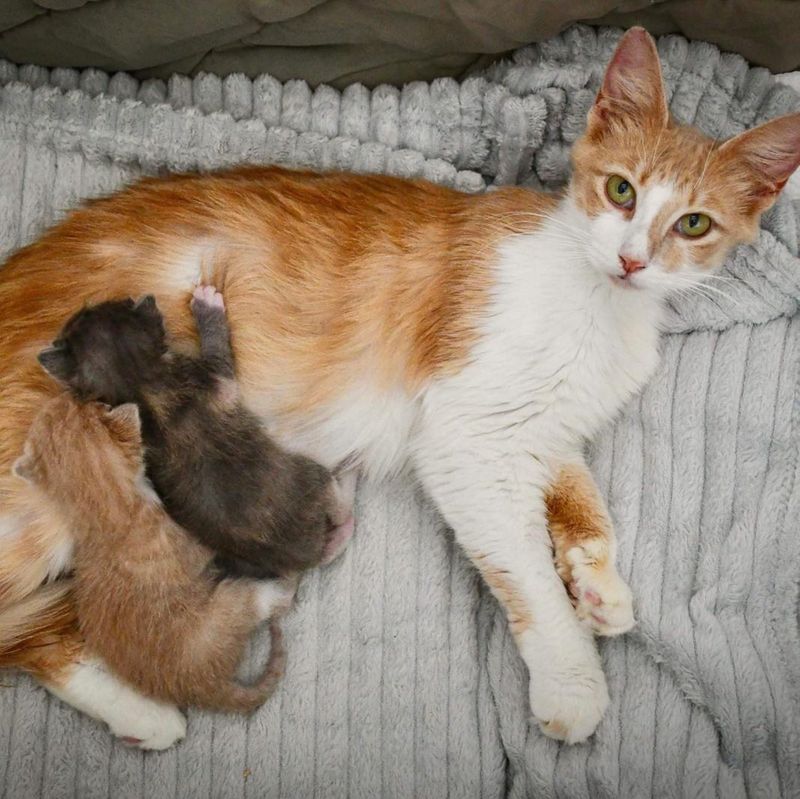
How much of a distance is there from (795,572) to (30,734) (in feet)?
5.72

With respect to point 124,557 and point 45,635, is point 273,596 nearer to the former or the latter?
point 124,557

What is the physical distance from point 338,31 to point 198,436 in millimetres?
1059

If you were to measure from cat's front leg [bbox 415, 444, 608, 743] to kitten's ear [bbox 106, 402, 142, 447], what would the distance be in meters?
0.62

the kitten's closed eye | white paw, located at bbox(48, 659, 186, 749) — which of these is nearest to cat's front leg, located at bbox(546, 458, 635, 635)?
white paw, located at bbox(48, 659, 186, 749)

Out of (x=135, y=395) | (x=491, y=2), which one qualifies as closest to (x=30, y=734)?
(x=135, y=395)

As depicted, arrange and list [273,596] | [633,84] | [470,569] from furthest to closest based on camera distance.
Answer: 1. [470,569]
2. [273,596]
3. [633,84]

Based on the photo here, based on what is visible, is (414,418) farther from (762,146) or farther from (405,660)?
(762,146)

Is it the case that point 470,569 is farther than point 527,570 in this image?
Yes

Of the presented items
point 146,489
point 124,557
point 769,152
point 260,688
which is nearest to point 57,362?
point 146,489

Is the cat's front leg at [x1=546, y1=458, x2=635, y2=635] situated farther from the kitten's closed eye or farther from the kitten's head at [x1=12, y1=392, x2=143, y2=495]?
the kitten's closed eye

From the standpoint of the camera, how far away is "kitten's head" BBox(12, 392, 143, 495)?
1808 millimetres

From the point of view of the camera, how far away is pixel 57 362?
70.9 inches

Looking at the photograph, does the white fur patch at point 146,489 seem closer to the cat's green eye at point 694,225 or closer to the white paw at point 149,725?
the white paw at point 149,725

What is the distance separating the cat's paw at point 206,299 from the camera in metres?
1.96
